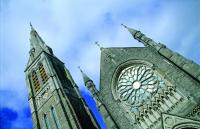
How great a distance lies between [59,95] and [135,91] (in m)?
9.25

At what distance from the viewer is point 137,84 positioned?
2419 cm

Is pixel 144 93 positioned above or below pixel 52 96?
below

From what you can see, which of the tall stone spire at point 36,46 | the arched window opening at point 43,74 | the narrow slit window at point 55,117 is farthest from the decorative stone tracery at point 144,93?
the tall stone spire at point 36,46

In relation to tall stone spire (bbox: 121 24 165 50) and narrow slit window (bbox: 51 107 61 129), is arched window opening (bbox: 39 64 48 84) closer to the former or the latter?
narrow slit window (bbox: 51 107 61 129)

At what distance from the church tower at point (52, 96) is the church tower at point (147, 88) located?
11.9ft

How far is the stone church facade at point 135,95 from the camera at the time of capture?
21.0 metres

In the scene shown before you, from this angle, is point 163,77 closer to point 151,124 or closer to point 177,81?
point 177,81

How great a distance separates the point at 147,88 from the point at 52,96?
1161 cm

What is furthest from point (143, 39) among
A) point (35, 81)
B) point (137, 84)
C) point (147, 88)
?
point (35, 81)

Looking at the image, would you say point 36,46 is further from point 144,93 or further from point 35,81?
point 144,93

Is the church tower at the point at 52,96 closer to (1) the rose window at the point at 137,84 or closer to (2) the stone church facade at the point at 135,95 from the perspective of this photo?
(2) the stone church facade at the point at 135,95

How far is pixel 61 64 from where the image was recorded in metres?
38.8

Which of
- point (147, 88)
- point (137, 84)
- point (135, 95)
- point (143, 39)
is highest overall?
point (143, 39)

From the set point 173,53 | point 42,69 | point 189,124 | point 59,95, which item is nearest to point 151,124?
point 189,124
